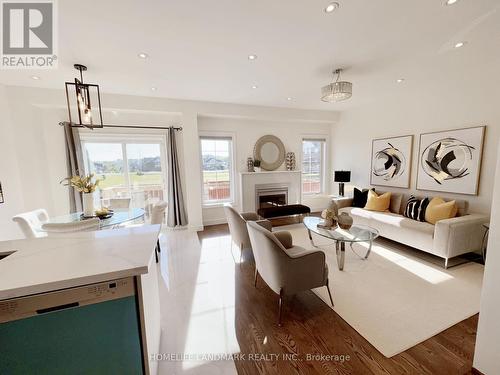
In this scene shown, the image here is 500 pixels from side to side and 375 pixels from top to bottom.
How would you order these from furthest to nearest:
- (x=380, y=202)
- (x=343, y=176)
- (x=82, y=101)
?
(x=343, y=176) → (x=380, y=202) → (x=82, y=101)

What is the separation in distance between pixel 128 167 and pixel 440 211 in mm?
5747

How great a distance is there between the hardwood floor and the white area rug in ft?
0.25

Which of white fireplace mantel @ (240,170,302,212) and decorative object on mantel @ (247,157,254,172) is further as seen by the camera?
decorative object on mantel @ (247,157,254,172)

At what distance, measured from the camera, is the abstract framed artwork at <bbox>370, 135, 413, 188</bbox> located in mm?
4000

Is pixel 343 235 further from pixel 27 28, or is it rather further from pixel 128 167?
pixel 128 167

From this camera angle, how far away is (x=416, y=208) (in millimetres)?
3494

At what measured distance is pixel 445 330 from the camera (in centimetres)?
183

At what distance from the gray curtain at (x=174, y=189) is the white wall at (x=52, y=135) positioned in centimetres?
20

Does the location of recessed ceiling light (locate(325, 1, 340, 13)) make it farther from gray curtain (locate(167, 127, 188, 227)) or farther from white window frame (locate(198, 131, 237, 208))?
gray curtain (locate(167, 127, 188, 227))

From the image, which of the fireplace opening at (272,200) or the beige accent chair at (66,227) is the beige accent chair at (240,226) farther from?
the fireplace opening at (272,200)

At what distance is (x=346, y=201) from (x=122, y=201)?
4634mm

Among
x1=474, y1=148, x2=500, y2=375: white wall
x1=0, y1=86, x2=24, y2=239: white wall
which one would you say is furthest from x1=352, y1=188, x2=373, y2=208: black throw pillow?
x1=0, y1=86, x2=24, y2=239: white wall

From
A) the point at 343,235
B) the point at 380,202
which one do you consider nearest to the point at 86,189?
the point at 343,235

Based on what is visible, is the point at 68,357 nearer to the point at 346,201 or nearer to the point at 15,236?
the point at 15,236
